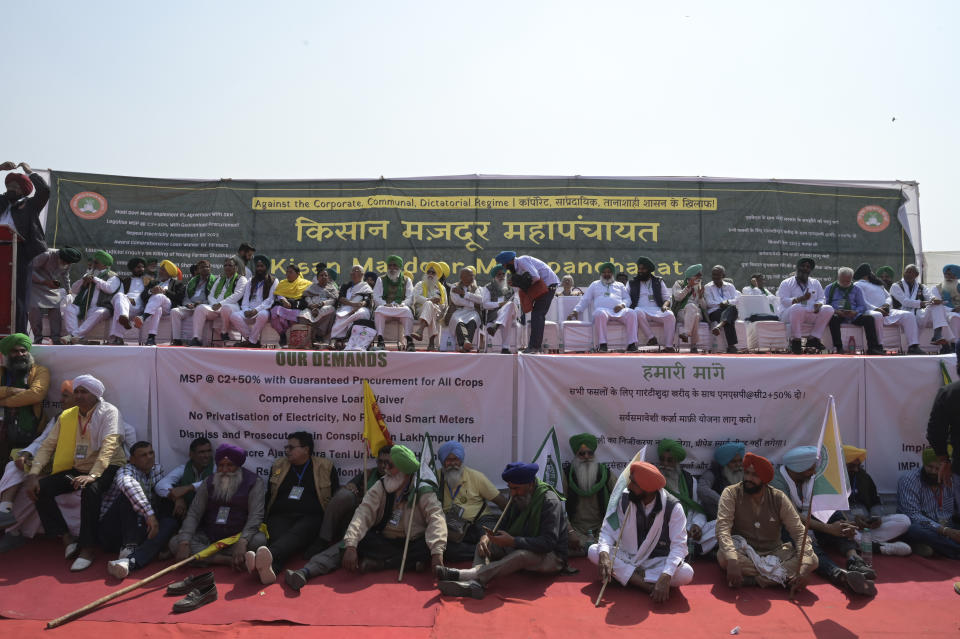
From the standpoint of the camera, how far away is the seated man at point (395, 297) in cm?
809

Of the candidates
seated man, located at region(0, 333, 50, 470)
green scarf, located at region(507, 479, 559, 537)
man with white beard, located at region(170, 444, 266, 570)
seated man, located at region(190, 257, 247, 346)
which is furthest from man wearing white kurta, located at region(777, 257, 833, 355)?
seated man, located at region(0, 333, 50, 470)

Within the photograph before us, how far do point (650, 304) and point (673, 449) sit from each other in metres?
3.62

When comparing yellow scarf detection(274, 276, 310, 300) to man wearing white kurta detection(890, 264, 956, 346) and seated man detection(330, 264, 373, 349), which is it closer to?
seated man detection(330, 264, 373, 349)

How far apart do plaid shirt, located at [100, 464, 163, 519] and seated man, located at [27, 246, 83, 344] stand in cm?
333

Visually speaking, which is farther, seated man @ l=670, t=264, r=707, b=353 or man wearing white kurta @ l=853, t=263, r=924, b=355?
seated man @ l=670, t=264, r=707, b=353

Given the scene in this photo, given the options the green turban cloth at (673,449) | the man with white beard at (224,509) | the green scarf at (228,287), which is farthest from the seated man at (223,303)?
the green turban cloth at (673,449)

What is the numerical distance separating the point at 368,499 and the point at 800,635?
2912 mm

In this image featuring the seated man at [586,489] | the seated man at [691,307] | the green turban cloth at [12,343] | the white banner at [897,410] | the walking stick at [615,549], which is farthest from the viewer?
the seated man at [691,307]

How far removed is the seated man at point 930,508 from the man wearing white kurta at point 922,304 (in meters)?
3.37

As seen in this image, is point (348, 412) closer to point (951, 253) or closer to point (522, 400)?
point (522, 400)

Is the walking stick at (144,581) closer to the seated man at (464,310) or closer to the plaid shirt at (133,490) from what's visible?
the plaid shirt at (133,490)

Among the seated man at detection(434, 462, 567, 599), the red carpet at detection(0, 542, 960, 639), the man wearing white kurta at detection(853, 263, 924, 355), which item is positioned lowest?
the red carpet at detection(0, 542, 960, 639)

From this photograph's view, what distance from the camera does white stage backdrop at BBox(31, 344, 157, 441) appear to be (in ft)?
18.7

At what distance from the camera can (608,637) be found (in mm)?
3762
